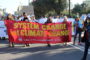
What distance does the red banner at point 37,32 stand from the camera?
15062 millimetres

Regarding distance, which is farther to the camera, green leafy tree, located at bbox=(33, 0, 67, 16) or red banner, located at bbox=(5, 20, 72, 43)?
green leafy tree, located at bbox=(33, 0, 67, 16)

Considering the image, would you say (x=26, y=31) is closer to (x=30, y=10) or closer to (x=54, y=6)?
(x=30, y=10)

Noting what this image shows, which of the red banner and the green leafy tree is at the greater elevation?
the green leafy tree

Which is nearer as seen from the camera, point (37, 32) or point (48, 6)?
point (37, 32)

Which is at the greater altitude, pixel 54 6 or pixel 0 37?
pixel 54 6

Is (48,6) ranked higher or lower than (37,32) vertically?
higher

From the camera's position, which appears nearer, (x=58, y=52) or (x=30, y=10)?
(x=58, y=52)

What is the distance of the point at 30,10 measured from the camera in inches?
1700

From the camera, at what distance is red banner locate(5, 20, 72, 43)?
1506 cm

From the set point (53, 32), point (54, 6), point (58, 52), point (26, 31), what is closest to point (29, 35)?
point (26, 31)

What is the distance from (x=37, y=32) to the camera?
49.9 ft

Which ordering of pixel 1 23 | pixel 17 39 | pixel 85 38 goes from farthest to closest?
pixel 1 23 → pixel 17 39 → pixel 85 38

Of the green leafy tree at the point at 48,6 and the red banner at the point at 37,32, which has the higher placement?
the green leafy tree at the point at 48,6

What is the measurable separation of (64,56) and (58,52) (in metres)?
1.23
